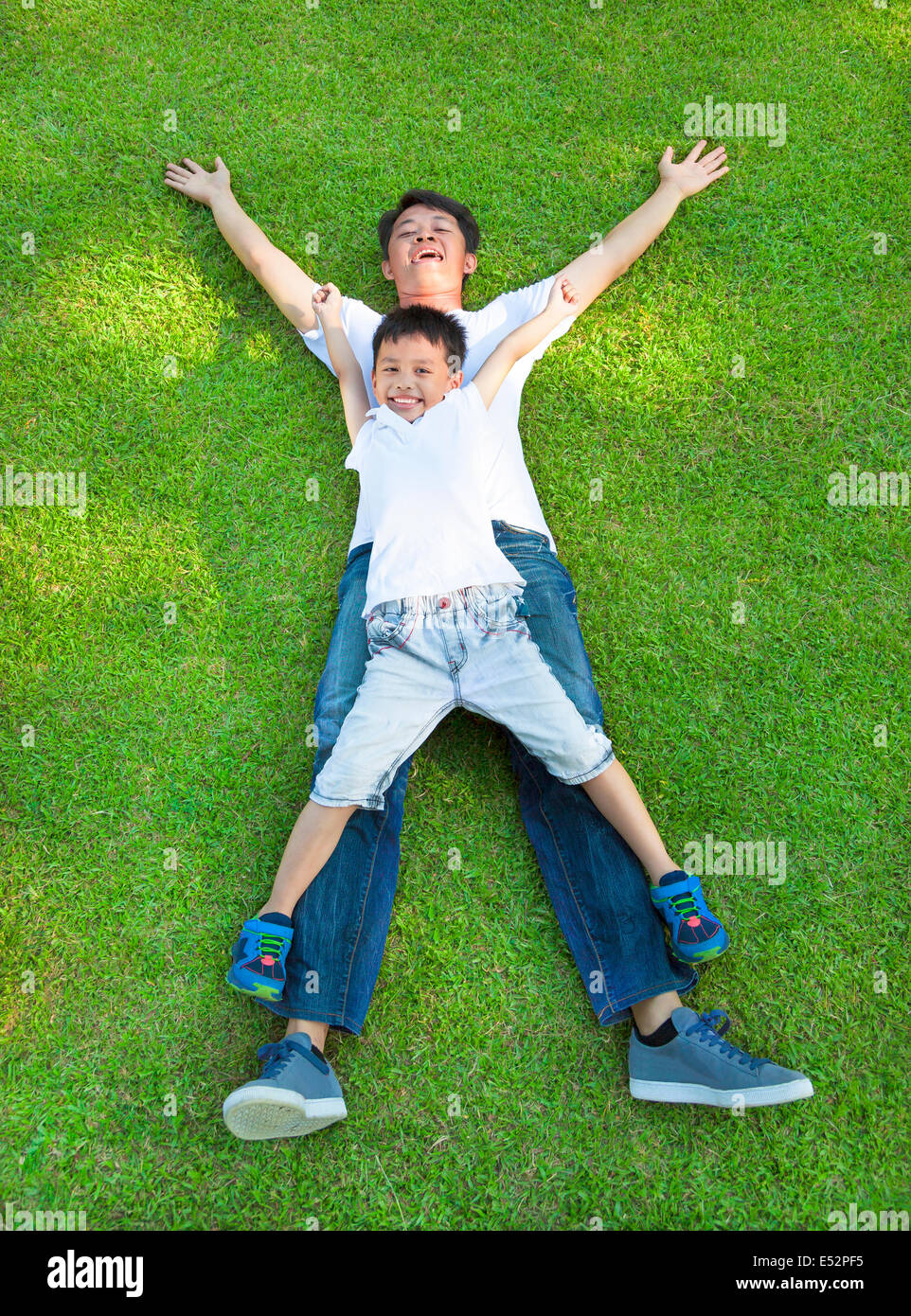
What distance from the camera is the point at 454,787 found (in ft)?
10.9

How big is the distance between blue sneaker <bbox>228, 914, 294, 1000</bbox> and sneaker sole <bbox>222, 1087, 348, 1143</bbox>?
356 mm

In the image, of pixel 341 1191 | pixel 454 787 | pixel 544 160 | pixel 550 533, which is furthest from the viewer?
pixel 544 160

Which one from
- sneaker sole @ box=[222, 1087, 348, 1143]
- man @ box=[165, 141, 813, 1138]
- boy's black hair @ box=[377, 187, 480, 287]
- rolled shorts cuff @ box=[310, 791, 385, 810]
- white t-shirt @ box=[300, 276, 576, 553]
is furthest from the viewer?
boy's black hair @ box=[377, 187, 480, 287]

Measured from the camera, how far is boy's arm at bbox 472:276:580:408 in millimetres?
3246

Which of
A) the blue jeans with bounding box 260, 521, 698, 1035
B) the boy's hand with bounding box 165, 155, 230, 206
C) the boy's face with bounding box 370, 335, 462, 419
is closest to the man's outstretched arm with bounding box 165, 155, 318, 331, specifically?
the boy's hand with bounding box 165, 155, 230, 206

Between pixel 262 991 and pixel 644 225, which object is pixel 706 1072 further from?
pixel 644 225

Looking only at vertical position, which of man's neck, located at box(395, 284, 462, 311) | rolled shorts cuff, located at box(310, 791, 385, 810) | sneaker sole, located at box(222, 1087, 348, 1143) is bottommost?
sneaker sole, located at box(222, 1087, 348, 1143)

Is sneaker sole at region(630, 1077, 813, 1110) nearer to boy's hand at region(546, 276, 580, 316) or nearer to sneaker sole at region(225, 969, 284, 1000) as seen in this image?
sneaker sole at region(225, 969, 284, 1000)

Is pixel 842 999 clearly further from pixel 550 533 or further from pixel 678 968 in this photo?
pixel 550 533

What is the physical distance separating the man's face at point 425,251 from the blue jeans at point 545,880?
1259mm

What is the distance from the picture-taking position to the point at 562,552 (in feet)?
Result: 11.9

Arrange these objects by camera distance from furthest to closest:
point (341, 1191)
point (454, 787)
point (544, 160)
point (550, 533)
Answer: point (544, 160), point (550, 533), point (454, 787), point (341, 1191)

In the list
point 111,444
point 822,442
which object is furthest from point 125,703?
point 822,442

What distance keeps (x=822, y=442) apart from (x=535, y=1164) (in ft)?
10.2
